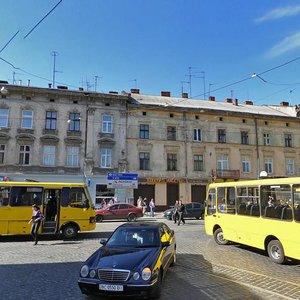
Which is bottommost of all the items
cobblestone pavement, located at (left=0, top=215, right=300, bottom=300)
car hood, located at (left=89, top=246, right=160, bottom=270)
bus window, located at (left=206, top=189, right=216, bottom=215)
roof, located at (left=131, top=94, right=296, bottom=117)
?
cobblestone pavement, located at (left=0, top=215, right=300, bottom=300)

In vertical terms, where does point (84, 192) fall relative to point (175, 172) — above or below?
below

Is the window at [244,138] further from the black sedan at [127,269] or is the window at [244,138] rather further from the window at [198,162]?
the black sedan at [127,269]

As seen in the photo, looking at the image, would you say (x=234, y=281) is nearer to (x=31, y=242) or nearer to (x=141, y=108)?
(x=31, y=242)

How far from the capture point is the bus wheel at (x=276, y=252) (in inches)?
380

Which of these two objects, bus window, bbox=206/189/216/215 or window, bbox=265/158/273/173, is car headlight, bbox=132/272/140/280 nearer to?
bus window, bbox=206/189/216/215

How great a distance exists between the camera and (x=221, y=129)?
1538 inches

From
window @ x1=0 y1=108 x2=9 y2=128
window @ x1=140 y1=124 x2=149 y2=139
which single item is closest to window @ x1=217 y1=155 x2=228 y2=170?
window @ x1=140 y1=124 x2=149 y2=139

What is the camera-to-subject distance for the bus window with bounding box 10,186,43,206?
48.8 feet

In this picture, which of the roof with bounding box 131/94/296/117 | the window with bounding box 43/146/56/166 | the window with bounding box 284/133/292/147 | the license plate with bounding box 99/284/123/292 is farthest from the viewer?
the window with bounding box 284/133/292/147

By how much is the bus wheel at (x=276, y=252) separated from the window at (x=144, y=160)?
85.3 feet

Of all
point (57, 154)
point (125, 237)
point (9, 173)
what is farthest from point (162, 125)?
point (125, 237)

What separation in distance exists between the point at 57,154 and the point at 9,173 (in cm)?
493

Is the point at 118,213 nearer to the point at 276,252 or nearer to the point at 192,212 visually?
the point at 192,212

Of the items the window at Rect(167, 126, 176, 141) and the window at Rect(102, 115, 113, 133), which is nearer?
the window at Rect(102, 115, 113, 133)
